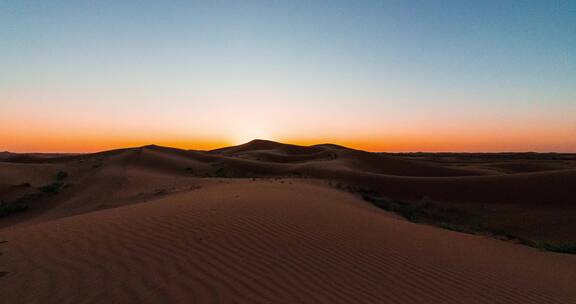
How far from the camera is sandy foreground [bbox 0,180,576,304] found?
4152 mm

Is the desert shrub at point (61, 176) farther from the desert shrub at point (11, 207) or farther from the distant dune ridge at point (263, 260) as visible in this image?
the distant dune ridge at point (263, 260)

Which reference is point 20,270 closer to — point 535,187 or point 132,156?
point 535,187

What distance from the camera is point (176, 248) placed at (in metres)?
5.43

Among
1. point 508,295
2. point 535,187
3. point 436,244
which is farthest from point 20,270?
point 535,187

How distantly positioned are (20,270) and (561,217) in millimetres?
17157

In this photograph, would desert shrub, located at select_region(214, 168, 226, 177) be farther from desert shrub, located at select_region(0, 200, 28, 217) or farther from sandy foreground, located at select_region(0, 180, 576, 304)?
sandy foreground, located at select_region(0, 180, 576, 304)

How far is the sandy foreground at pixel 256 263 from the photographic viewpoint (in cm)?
415

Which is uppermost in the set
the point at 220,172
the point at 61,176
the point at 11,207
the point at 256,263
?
the point at 220,172

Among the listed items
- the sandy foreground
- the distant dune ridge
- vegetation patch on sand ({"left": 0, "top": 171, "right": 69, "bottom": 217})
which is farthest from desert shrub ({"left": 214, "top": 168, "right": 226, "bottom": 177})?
the sandy foreground

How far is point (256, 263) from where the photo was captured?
5.02 metres

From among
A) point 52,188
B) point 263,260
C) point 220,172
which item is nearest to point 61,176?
point 52,188

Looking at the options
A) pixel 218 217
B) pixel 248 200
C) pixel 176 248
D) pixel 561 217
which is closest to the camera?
pixel 176 248

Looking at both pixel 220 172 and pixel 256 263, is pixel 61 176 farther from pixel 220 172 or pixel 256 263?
pixel 256 263

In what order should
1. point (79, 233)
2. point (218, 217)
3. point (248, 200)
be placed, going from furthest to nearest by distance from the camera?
point (248, 200), point (218, 217), point (79, 233)
